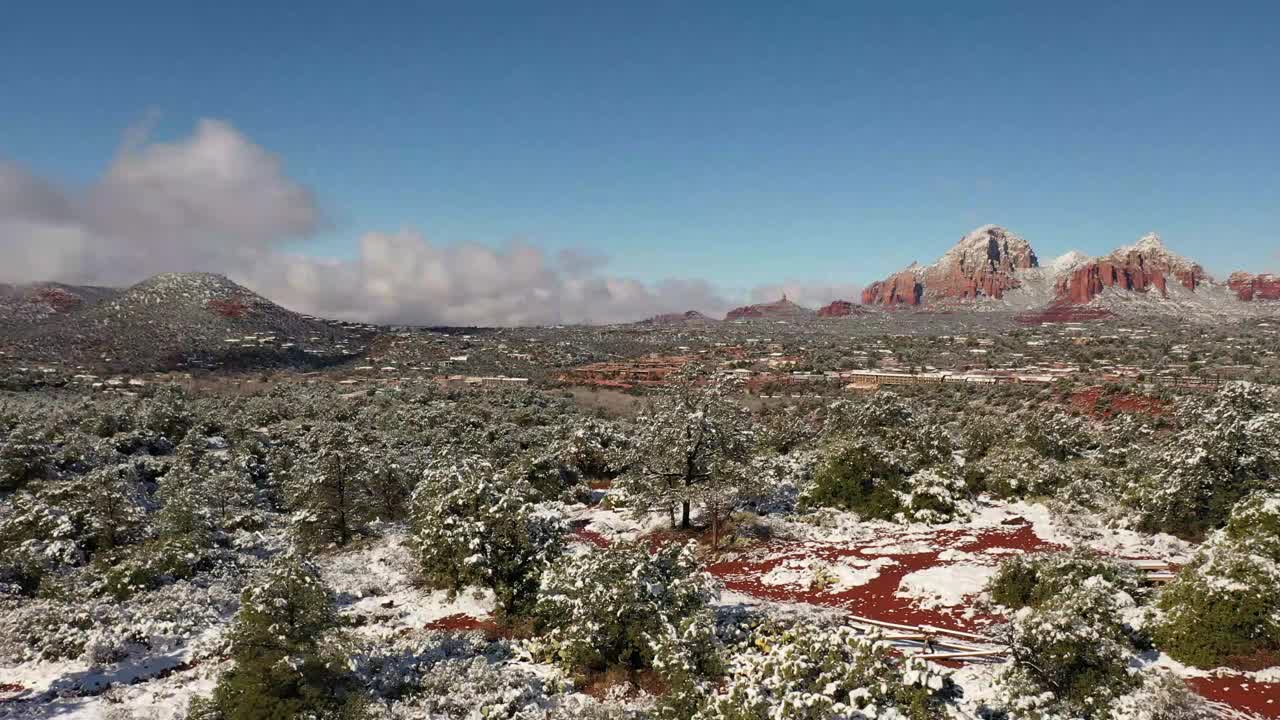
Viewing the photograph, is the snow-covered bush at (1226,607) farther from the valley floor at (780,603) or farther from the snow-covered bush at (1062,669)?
the snow-covered bush at (1062,669)

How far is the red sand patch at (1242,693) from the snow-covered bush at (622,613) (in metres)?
9.02

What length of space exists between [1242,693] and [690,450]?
14540 millimetres

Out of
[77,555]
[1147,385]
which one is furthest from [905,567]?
[1147,385]

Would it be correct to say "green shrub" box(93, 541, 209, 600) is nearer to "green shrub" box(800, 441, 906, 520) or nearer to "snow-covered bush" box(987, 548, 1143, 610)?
"green shrub" box(800, 441, 906, 520)

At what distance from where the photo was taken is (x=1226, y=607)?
12.2m

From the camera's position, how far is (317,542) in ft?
80.0

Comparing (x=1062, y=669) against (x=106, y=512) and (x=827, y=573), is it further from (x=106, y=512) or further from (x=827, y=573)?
(x=106, y=512)

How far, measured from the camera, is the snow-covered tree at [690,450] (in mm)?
21969

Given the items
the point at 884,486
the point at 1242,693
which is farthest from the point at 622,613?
the point at 884,486

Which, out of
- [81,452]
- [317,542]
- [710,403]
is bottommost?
[317,542]

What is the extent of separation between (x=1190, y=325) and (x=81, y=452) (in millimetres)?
203126

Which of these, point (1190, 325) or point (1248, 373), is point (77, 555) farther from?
point (1190, 325)

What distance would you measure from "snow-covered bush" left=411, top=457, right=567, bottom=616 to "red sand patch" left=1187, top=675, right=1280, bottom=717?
14.0 m

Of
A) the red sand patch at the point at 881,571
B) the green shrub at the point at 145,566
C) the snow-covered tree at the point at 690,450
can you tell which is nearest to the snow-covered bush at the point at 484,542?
the snow-covered tree at the point at 690,450
